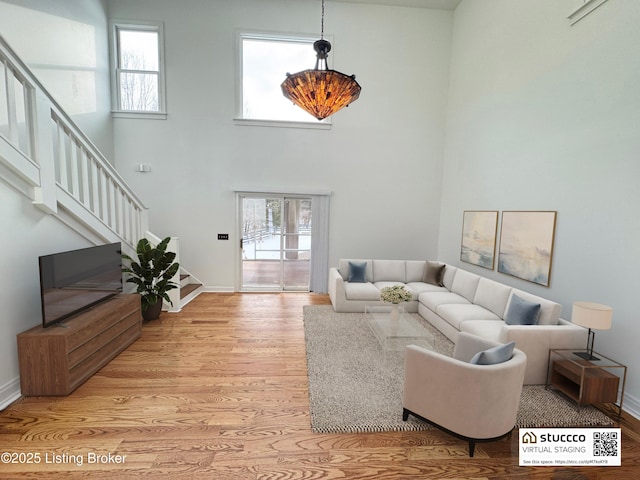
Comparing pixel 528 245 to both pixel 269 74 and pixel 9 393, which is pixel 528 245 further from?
pixel 9 393

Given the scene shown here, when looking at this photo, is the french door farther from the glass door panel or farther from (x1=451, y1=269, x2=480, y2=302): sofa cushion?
(x1=451, y1=269, x2=480, y2=302): sofa cushion

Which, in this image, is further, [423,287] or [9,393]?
[423,287]

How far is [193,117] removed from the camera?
568cm

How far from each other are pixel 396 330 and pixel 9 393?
385 centimetres

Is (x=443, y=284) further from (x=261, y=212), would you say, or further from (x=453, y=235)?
(x=261, y=212)

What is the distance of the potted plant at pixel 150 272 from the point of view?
13.8 ft

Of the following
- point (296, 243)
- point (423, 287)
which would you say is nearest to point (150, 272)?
point (296, 243)

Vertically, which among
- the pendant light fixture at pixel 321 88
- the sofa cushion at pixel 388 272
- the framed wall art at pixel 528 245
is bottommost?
the sofa cushion at pixel 388 272

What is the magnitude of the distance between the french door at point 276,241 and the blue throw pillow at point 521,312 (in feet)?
12.4

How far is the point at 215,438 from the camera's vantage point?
2.17 metres

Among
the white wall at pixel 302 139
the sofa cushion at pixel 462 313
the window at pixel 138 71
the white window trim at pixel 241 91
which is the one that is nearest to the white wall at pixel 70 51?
the window at pixel 138 71

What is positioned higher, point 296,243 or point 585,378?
point 296,243

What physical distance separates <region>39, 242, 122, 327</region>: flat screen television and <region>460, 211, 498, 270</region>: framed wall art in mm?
5387

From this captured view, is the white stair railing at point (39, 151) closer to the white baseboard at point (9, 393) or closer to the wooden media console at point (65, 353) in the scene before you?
the wooden media console at point (65, 353)
